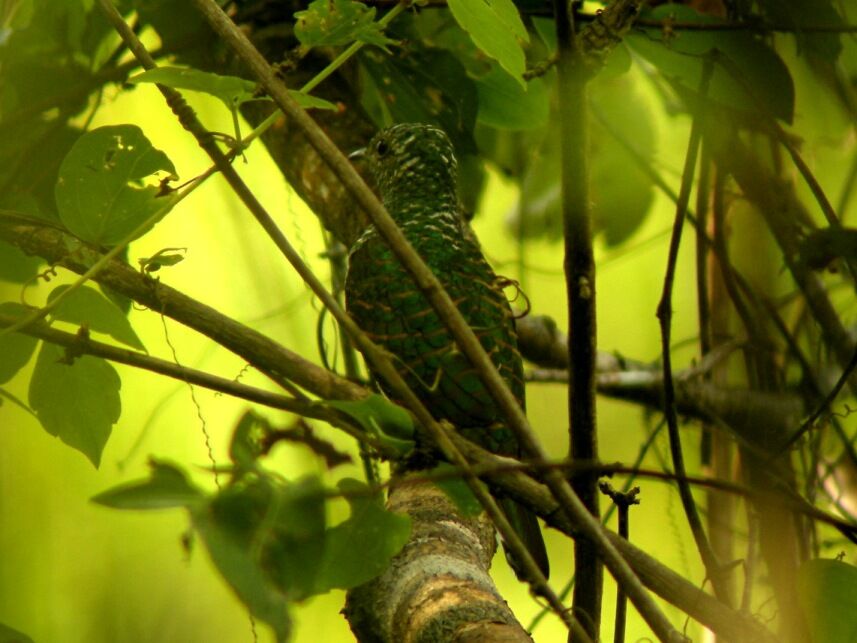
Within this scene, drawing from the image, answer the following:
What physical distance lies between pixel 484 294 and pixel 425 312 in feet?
0.44

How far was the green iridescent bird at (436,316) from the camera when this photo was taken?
190cm

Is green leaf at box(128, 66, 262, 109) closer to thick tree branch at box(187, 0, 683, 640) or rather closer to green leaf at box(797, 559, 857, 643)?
thick tree branch at box(187, 0, 683, 640)

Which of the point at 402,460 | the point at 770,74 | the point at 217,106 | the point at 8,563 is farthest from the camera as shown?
the point at 217,106

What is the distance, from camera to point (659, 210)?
364 cm

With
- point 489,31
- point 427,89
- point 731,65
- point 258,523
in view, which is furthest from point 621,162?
point 258,523

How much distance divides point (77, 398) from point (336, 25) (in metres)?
0.59

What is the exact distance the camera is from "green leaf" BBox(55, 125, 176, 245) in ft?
4.06

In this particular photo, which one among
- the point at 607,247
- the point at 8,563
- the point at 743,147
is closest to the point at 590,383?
the point at 743,147

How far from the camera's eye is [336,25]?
127 centimetres

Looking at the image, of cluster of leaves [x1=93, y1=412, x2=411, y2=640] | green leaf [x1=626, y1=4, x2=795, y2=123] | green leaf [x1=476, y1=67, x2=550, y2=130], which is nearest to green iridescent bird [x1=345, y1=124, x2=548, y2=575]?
green leaf [x1=476, y1=67, x2=550, y2=130]

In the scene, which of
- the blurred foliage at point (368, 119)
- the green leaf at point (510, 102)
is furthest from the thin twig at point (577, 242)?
the green leaf at point (510, 102)

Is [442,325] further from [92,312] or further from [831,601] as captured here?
[831,601]

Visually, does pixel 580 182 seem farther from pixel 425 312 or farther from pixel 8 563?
pixel 8 563

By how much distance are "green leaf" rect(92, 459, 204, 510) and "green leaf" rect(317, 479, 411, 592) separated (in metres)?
0.23
